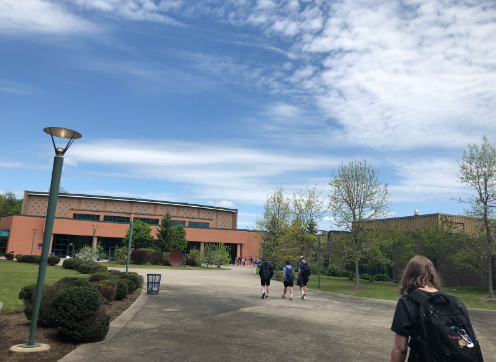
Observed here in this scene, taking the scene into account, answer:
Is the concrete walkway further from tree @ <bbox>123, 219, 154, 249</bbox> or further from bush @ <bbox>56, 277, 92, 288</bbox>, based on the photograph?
tree @ <bbox>123, 219, 154, 249</bbox>

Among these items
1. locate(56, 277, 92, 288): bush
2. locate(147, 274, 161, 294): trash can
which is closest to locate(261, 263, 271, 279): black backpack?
locate(147, 274, 161, 294): trash can

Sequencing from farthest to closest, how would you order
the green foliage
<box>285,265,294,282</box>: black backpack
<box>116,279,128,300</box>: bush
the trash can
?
the green foliage < <box>285,265,294,282</box>: black backpack < the trash can < <box>116,279,128,300</box>: bush

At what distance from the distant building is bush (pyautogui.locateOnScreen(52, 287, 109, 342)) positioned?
172ft

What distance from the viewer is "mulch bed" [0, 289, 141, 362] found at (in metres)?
6.29

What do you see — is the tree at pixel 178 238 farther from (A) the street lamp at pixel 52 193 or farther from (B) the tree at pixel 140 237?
(A) the street lamp at pixel 52 193

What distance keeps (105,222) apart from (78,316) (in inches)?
2312

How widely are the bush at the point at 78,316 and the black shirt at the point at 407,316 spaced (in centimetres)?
608

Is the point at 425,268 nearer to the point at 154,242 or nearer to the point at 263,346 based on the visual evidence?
the point at 263,346

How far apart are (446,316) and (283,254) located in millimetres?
A: 30910

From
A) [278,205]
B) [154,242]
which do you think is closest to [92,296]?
[278,205]

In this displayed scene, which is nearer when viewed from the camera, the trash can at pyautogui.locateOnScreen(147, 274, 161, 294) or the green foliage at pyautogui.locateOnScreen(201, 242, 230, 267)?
the trash can at pyautogui.locateOnScreen(147, 274, 161, 294)

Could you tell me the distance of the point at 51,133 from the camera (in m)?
7.58

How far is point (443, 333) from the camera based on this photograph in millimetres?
2803

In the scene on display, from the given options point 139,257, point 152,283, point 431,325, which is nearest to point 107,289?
point 152,283
